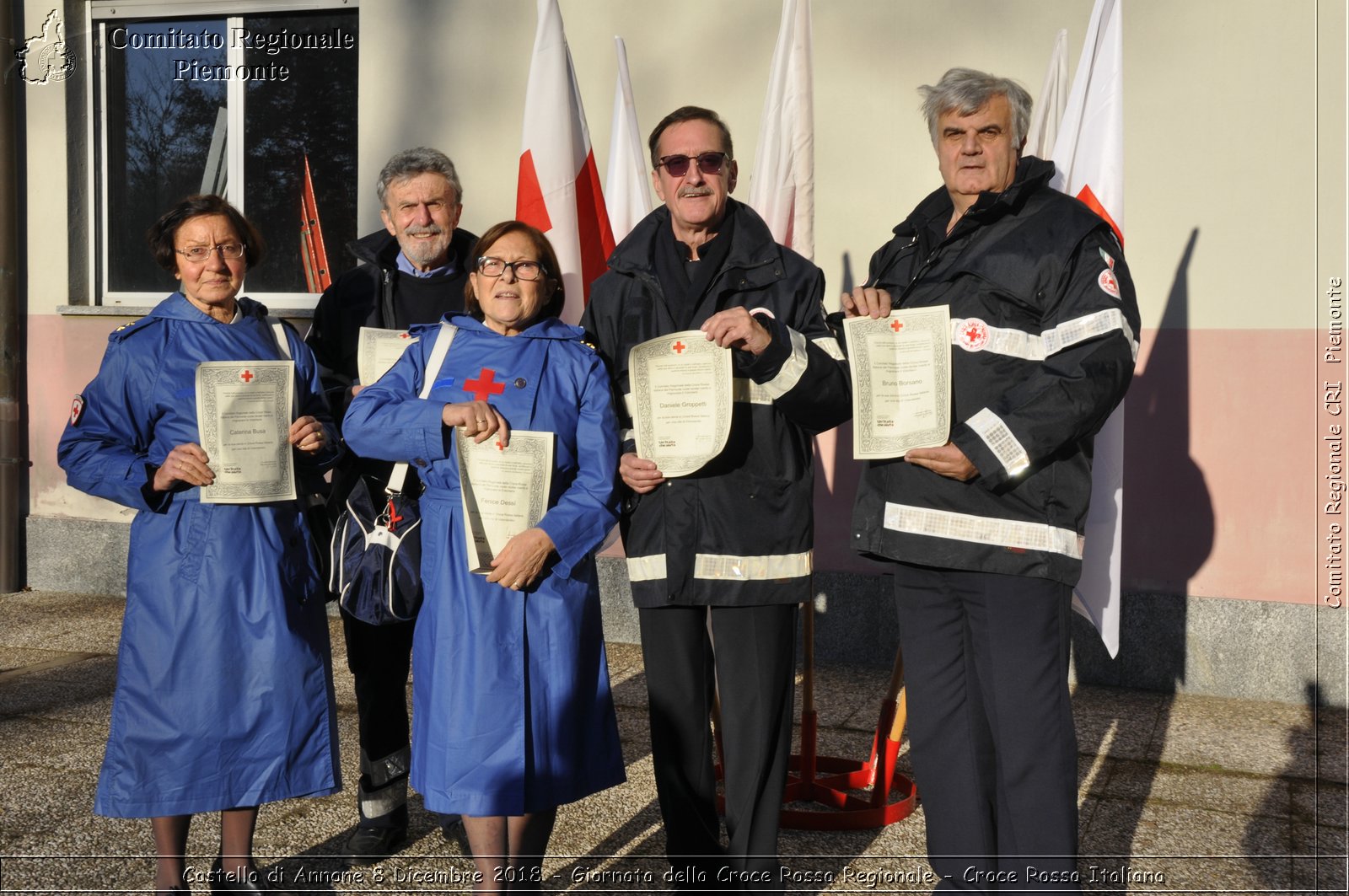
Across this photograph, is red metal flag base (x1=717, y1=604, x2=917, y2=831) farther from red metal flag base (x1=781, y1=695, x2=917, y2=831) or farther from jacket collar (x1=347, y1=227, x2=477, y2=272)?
jacket collar (x1=347, y1=227, x2=477, y2=272)

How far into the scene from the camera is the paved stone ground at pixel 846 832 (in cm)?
348

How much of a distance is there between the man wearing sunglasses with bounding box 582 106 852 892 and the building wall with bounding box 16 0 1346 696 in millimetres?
3062

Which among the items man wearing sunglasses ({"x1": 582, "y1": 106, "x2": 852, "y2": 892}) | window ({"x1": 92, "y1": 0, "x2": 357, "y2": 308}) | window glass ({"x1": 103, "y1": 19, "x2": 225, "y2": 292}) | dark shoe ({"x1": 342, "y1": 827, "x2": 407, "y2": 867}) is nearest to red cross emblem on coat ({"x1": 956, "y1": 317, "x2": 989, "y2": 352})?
man wearing sunglasses ({"x1": 582, "y1": 106, "x2": 852, "y2": 892})

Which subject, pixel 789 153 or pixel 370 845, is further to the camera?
pixel 789 153

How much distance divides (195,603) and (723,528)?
4.33ft

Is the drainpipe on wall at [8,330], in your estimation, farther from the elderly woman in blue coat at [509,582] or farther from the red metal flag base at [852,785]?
the elderly woman in blue coat at [509,582]

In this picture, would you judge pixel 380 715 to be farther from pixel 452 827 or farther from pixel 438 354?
pixel 438 354

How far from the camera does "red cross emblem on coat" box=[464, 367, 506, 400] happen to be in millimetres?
2889

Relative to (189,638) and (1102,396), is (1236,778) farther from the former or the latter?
(189,638)

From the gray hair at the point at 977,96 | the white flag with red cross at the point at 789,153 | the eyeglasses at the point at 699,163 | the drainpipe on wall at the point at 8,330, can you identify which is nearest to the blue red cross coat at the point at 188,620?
the eyeglasses at the point at 699,163

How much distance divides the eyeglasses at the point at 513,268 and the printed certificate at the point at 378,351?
22.2 inches

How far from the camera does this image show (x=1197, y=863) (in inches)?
143

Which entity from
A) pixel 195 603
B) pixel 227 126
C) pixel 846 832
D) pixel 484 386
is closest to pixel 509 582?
pixel 484 386

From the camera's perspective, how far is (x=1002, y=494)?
2639 mm
